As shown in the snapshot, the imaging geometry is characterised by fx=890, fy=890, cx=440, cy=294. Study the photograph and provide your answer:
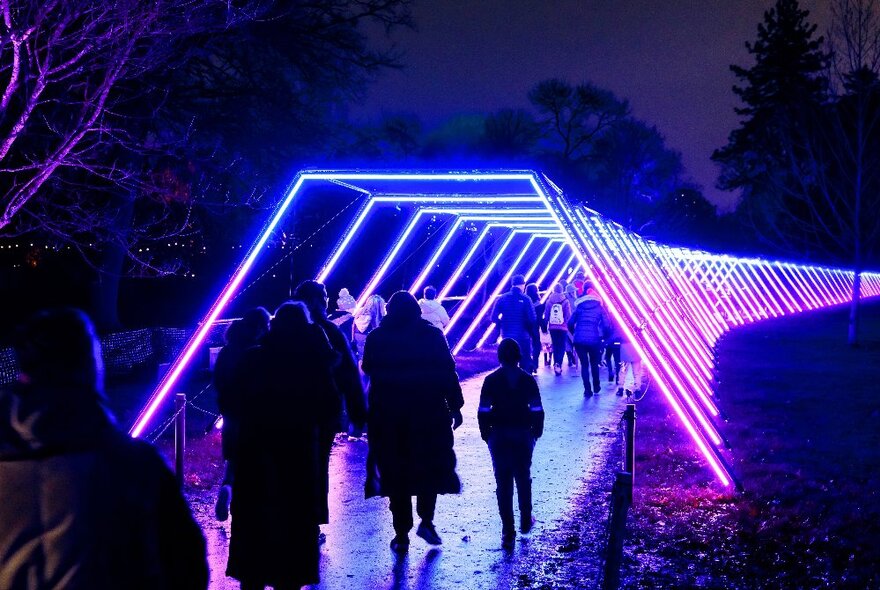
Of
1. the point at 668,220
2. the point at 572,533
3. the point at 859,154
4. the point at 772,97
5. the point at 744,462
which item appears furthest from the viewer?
the point at 772,97

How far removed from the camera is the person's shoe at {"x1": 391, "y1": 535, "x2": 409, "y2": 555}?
6375 mm

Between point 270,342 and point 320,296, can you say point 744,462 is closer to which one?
point 320,296

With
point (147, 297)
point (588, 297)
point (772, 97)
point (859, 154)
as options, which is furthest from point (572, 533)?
point (772, 97)

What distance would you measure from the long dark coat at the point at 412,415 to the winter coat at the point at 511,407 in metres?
0.43

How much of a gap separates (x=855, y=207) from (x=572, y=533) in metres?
21.3

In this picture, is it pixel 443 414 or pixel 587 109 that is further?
pixel 587 109

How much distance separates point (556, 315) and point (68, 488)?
15298mm

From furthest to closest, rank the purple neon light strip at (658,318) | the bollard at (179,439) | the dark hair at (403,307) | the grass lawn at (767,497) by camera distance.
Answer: the purple neon light strip at (658,318), the bollard at (179,439), the dark hair at (403,307), the grass lawn at (767,497)

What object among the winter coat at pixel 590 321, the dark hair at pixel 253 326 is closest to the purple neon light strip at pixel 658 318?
the winter coat at pixel 590 321

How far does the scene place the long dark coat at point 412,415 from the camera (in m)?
6.25

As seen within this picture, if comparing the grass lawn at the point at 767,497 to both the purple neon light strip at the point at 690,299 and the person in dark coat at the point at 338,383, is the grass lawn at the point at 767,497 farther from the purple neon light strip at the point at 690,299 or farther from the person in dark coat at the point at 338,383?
the purple neon light strip at the point at 690,299

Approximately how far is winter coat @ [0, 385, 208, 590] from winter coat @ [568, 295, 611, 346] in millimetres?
12539

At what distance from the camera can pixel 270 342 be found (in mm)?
5012

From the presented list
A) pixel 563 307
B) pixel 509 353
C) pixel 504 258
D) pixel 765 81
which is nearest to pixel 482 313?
pixel 563 307
